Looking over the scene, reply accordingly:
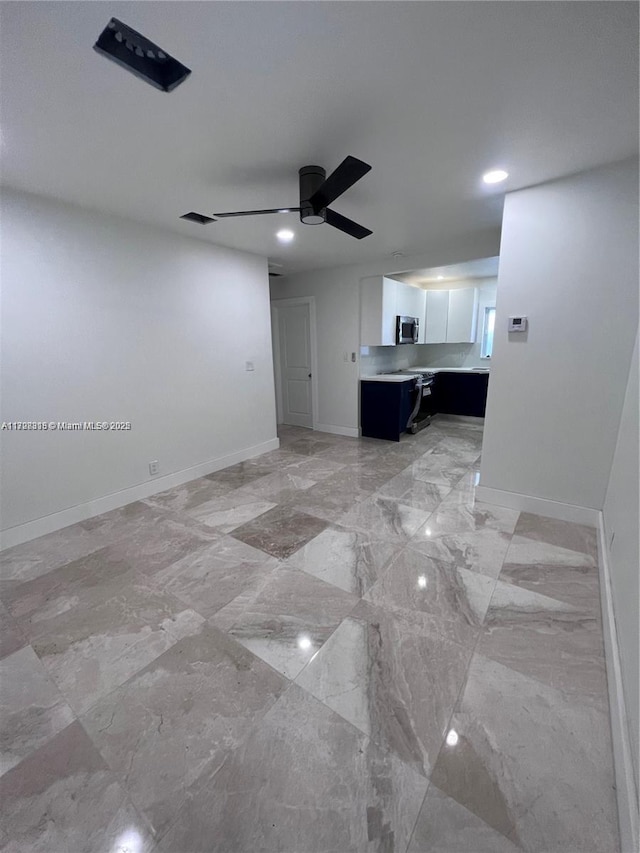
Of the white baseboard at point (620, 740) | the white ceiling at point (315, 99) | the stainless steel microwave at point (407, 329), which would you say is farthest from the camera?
the stainless steel microwave at point (407, 329)

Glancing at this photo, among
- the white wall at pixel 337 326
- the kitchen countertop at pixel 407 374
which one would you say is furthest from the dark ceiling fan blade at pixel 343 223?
the kitchen countertop at pixel 407 374

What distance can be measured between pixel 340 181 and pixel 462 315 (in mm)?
4590

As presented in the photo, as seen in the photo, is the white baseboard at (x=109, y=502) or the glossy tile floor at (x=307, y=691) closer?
the glossy tile floor at (x=307, y=691)

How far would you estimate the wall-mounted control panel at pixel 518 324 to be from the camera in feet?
8.41

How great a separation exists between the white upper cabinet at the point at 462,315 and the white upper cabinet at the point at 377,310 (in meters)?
1.46

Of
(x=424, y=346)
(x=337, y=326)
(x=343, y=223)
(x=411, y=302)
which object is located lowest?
(x=424, y=346)

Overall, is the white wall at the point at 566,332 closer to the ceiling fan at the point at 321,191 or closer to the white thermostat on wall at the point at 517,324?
the white thermostat on wall at the point at 517,324

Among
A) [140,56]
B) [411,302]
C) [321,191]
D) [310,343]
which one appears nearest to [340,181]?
[321,191]

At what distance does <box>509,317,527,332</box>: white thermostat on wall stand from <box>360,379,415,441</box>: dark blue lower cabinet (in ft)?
6.59

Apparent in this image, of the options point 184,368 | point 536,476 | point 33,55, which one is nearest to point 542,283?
point 536,476

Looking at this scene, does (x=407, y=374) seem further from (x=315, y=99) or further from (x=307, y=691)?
(x=307, y=691)

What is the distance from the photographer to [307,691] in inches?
54.4

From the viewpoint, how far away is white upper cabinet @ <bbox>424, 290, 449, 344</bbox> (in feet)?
19.0

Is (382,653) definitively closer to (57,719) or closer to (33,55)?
(57,719)
